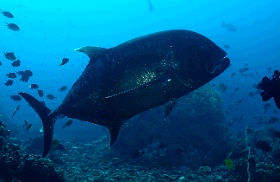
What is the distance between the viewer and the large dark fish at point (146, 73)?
248cm

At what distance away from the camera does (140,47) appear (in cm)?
261

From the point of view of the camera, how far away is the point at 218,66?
2.61 meters

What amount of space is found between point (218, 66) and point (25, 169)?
20.5 ft

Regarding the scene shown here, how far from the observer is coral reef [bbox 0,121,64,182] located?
672 cm

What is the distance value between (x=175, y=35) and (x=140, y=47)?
399 millimetres

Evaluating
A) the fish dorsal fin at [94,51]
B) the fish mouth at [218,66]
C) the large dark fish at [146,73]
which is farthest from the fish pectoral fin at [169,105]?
the fish dorsal fin at [94,51]

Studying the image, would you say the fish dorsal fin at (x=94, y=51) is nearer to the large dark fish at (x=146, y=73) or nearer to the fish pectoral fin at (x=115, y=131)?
the large dark fish at (x=146, y=73)

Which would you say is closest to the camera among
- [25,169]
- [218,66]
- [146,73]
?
[146,73]

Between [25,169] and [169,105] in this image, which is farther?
[25,169]

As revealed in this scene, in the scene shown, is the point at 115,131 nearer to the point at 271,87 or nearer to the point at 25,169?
the point at 271,87

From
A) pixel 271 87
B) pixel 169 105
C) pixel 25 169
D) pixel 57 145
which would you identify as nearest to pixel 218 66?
pixel 169 105

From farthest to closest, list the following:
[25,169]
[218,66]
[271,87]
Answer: [25,169] < [271,87] < [218,66]

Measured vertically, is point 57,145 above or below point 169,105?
above

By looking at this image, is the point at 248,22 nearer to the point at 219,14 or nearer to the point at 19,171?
the point at 219,14
